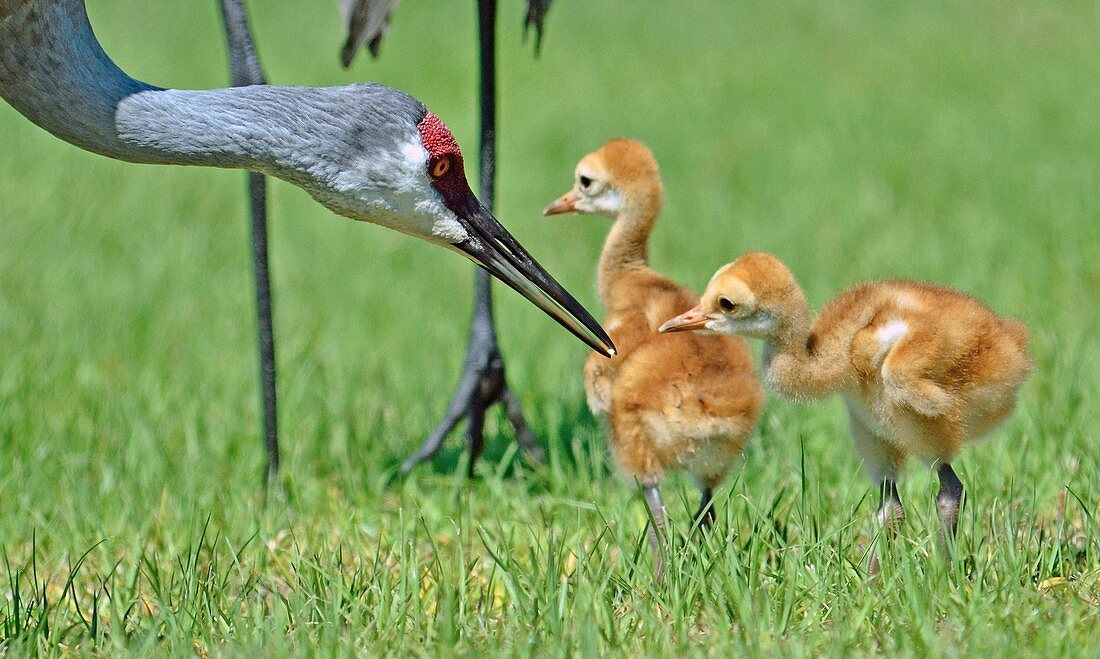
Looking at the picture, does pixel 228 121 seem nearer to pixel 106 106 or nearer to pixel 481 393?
pixel 106 106

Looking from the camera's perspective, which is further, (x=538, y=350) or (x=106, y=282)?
(x=106, y=282)

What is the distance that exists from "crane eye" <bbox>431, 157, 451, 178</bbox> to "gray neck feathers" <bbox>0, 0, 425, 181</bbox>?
13 centimetres

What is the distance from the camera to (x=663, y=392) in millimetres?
3686

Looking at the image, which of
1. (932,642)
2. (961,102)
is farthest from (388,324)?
(961,102)

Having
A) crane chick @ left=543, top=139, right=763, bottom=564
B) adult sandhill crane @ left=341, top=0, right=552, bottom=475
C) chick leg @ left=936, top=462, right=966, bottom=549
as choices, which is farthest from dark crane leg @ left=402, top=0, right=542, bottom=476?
chick leg @ left=936, top=462, right=966, bottom=549

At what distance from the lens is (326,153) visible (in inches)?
132

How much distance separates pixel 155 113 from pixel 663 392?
1420 mm

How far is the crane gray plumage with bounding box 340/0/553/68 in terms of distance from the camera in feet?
14.9

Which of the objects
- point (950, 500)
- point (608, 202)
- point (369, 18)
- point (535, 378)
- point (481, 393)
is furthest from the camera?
point (535, 378)

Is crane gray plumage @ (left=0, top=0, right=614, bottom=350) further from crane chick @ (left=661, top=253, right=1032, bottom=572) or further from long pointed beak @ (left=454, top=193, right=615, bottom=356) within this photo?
crane chick @ (left=661, top=253, right=1032, bottom=572)

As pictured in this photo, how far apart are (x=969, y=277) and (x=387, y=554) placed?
151 inches

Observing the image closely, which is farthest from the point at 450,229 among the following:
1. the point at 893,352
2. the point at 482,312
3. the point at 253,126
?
the point at 482,312

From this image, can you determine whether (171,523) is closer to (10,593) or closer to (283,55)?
(10,593)

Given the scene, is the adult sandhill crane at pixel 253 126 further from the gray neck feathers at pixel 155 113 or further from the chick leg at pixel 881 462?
the chick leg at pixel 881 462
